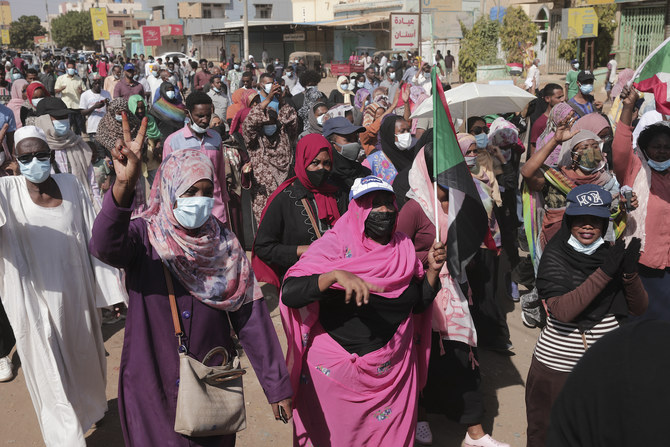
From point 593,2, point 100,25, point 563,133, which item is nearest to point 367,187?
point 563,133

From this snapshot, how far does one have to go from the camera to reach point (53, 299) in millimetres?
3840

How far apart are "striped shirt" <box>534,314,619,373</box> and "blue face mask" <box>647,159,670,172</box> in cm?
143

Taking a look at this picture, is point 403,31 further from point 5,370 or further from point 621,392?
point 621,392

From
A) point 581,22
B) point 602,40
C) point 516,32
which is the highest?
point 581,22

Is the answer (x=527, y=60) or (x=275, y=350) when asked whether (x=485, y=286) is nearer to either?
(x=275, y=350)

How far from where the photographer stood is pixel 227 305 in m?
2.85

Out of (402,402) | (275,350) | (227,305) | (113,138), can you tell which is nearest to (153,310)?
(227,305)

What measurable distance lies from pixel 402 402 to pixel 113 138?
4582 millimetres

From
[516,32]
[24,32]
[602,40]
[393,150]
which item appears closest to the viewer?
[393,150]

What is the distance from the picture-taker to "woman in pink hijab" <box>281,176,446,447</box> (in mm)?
3143

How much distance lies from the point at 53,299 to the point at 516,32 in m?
27.3

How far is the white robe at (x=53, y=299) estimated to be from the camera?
374 cm

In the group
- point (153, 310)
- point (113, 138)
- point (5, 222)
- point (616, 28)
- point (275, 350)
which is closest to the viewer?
point (153, 310)

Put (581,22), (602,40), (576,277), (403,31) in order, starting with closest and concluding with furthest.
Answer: (576,277) < (403,31) < (581,22) < (602,40)
